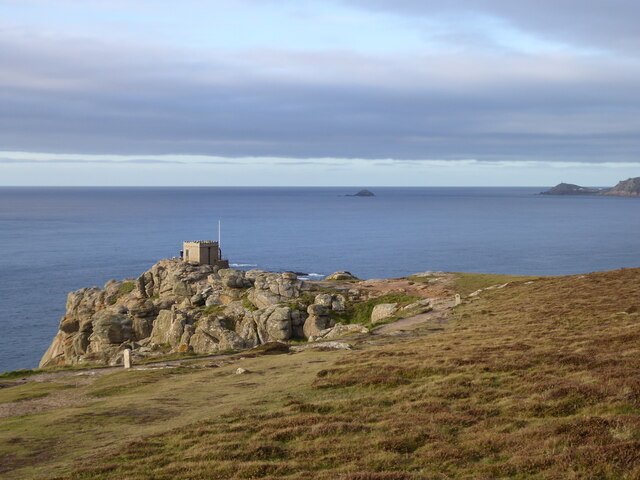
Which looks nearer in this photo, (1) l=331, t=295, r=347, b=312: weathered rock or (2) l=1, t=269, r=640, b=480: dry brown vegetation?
(2) l=1, t=269, r=640, b=480: dry brown vegetation

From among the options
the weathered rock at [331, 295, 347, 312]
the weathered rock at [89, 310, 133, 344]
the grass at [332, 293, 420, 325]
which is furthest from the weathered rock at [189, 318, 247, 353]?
the weathered rock at [89, 310, 133, 344]

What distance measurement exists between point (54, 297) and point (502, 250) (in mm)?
130398

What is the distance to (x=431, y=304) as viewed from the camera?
206 feet

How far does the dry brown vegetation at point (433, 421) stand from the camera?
16953 mm

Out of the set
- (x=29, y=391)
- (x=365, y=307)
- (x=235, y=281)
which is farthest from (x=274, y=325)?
(x=29, y=391)

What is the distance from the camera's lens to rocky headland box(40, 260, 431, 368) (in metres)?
65.9

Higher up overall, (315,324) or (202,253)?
(202,253)

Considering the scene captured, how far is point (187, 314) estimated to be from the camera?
2923 inches

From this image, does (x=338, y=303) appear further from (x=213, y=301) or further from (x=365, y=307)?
(x=213, y=301)

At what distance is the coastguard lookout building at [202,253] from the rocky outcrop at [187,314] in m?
3.15

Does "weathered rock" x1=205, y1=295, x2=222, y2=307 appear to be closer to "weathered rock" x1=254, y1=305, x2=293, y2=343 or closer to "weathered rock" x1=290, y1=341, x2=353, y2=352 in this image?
"weathered rock" x1=254, y1=305, x2=293, y2=343

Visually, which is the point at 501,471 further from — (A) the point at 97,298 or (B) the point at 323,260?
(B) the point at 323,260

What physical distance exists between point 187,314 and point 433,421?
A: 187 feet

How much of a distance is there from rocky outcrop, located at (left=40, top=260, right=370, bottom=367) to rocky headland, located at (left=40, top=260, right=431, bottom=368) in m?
0.12
